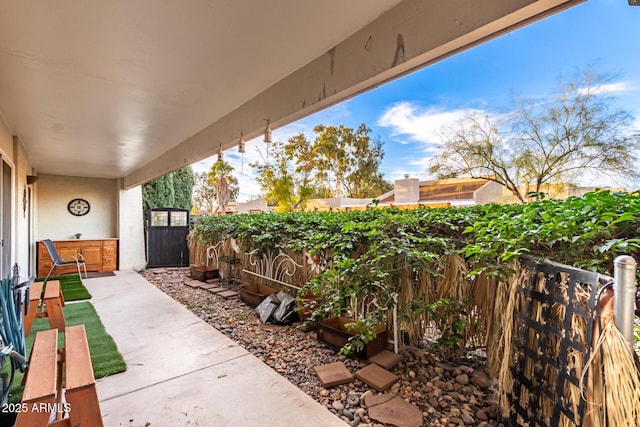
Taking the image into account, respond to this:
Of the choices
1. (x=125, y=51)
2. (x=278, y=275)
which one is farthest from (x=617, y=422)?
(x=278, y=275)

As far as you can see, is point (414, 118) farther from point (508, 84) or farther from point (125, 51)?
point (125, 51)

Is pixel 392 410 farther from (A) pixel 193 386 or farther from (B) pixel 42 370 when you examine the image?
(B) pixel 42 370

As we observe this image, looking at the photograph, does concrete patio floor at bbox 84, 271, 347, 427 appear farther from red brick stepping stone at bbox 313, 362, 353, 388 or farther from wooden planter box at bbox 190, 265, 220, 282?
wooden planter box at bbox 190, 265, 220, 282

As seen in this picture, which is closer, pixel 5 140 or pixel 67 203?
pixel 5 140

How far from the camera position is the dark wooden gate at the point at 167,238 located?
26.7ft

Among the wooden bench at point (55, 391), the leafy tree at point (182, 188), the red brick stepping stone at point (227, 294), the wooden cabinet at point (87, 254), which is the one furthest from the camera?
the leafy tree at point (182, 188)

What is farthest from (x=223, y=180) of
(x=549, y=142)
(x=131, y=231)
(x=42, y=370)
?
(x=42, y=370)

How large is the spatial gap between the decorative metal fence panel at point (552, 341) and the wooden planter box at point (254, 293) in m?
3.31

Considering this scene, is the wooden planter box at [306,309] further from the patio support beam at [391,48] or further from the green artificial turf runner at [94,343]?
the patio support beam at [391,48]

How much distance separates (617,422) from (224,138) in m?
3.36

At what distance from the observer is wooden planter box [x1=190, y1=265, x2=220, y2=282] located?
6160 mm

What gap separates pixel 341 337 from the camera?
9.14 feet

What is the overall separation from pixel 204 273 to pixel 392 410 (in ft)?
16.8

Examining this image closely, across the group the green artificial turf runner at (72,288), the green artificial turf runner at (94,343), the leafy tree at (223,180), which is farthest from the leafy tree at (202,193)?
the green artificial turf runner at (94,343)
